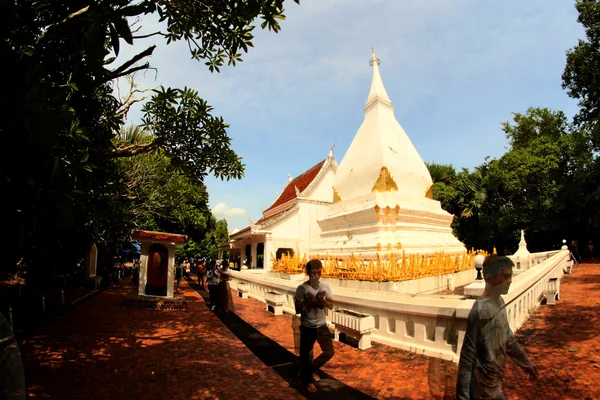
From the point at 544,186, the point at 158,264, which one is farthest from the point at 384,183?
the point at 544,186

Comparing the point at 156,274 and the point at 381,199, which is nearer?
the point at 156,274

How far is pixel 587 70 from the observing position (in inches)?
768

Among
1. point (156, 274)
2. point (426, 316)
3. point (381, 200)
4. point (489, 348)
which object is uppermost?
point (381, 200)

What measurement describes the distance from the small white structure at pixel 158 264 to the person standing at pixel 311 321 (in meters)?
8.72

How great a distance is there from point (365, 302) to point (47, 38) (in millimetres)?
6142

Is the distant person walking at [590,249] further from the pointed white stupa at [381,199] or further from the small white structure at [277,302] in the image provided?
the small white structure at [277,302]

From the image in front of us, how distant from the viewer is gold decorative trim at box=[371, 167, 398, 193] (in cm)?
1292

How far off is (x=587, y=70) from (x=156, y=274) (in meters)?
23.8

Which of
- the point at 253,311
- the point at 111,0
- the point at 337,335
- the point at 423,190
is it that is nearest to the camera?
the point at 111,0

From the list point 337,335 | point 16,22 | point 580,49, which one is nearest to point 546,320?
point 337,335

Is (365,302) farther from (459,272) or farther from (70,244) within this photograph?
(70,244)

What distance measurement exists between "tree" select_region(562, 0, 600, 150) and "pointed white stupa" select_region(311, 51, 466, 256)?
10.7 metres

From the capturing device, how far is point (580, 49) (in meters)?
20.3

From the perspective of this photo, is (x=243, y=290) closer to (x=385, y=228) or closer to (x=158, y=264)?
(x=158, y=264)
